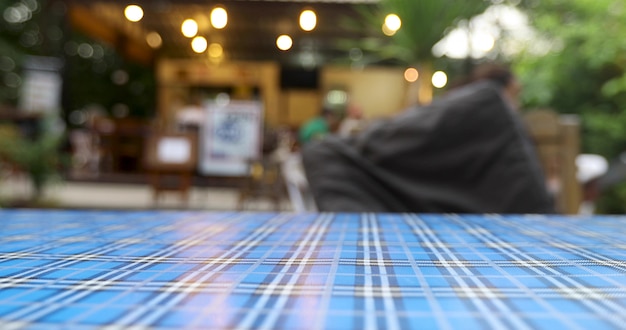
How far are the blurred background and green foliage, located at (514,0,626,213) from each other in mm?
21

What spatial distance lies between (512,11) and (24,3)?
11175 mm

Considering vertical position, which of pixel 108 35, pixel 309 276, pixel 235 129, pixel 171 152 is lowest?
pixel 309 276

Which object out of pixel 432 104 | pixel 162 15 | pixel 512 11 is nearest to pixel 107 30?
pixel 162 15

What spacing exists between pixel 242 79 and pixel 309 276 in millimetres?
10334

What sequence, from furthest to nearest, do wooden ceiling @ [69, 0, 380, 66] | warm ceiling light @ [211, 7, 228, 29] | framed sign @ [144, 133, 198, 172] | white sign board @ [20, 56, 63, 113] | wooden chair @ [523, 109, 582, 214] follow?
wooden ceiling @ [69, 0, 380, 66]
white sign board @ [20, 56, 63, 113]
framed sign @ [144, 133, 198, 172]
warm ceiling light @ [211, 7, 228, 29]
wooden chair @ [523, 109, 582, 214]

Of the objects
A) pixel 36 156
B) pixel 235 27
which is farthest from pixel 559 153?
pixel 235 27

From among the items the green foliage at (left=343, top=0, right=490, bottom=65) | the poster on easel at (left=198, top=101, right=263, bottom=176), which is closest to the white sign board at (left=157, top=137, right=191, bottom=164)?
the poster on easel at (left=198, top=101, right=263, bottom=176)

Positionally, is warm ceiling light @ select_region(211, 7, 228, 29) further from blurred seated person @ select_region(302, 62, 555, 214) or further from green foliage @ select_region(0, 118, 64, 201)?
blurred seated person @ select_region(302, 62, 555, 214)

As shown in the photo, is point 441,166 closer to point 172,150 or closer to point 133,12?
point 133,12

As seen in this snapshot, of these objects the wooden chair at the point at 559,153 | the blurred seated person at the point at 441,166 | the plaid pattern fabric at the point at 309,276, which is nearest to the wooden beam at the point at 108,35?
the wooden chair at the point at 559,153

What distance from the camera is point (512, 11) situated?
30.0 ft

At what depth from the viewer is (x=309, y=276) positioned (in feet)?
1.18

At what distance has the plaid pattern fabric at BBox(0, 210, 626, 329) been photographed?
260 millimetres

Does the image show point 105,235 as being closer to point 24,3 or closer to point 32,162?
point 32,162
